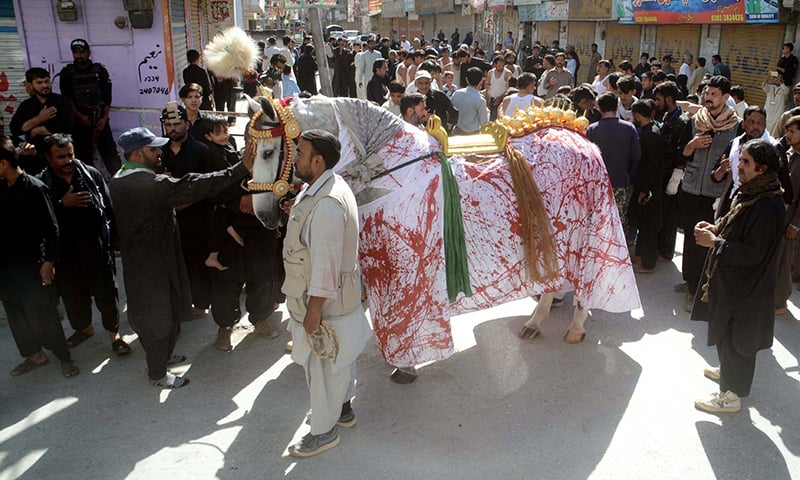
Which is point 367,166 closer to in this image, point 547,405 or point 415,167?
point 415,167

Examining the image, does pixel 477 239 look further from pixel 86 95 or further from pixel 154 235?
pixel 86 95

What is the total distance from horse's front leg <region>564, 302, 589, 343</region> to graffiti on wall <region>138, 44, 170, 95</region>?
6.07 metres

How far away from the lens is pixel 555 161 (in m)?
3.74

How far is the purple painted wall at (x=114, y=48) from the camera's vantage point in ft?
24.1

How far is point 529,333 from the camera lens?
4.38m

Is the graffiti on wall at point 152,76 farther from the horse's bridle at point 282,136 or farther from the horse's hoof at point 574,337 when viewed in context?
the horse's hoof at point 574,337

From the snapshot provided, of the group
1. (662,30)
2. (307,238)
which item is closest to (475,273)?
(307,238)

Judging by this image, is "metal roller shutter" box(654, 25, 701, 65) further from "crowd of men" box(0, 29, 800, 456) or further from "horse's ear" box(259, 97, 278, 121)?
"horse's ear" box(259, 97, 278, 121)

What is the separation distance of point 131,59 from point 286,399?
5869mm

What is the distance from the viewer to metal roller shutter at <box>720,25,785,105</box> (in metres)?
13.1

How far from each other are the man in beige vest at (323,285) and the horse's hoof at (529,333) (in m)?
1.58

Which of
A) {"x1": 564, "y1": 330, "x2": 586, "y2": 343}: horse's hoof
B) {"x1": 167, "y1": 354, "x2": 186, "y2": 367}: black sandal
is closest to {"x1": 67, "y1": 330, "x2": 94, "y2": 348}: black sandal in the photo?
{"x1": 167, "y1": 354, "x2": 186, "y2": 367}: black sandal

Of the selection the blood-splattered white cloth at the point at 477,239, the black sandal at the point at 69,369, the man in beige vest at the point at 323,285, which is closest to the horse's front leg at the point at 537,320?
the blood-splattered white cloth at the point at 477,239

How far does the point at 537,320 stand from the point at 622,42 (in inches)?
680
